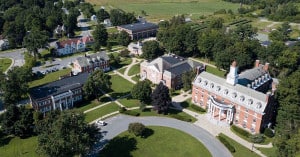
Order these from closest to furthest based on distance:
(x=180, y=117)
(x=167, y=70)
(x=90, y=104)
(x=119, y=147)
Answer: (x=119, y=147) < (x=180, y=117) < (x=90, y=104) < (x=167, y=70)

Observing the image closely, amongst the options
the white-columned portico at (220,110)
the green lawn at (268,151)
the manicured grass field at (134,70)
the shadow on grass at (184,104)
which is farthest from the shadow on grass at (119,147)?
the manicured grass field at (134,70)

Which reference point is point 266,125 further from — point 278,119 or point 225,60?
point 225,60

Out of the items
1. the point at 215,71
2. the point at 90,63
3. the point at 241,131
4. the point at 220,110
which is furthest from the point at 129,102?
the point at 215,71

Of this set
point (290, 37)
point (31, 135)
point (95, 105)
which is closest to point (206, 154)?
point (95, 105)

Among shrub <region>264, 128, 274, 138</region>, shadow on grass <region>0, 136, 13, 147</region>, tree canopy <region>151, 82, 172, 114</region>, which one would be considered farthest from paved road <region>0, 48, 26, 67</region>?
shrub <region>264, 128, 274, 138</region>

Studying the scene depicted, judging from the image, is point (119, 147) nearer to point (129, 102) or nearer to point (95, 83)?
point (129, 102)

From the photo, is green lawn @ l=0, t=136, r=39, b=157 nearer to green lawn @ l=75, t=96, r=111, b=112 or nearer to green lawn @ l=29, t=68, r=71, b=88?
green lawn @ l=75, t=96, r=111, b=112
